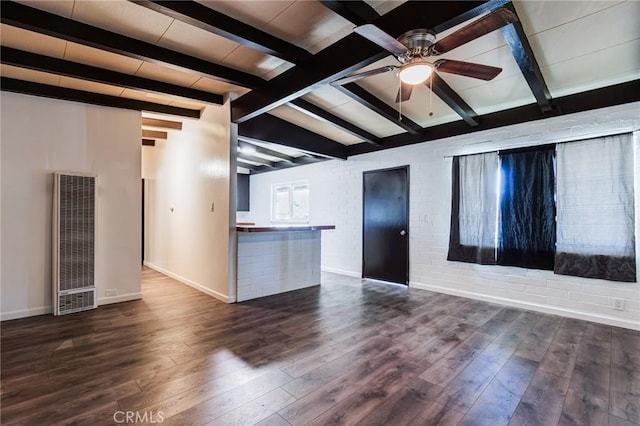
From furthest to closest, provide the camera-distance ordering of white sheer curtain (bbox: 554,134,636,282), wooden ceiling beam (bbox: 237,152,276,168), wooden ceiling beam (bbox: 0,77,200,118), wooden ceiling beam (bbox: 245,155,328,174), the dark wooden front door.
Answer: wooden ceiling beam (bbox: 237,152,276,168) → wooden ceiling beam (bbox: 245,155,328,174) → the dark wooden front door → wooden ceiling beam (bbox: 0,77,200,118) → white sheer curtain (bbox: 554,134,636,282)

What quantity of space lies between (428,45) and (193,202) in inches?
160

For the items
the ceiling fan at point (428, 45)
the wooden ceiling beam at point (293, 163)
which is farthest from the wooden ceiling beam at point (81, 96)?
the ceiling fan at point (428, 45)

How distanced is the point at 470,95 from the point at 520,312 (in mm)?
2775

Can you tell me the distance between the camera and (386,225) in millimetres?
5336

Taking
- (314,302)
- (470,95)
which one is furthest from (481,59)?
(314,302)

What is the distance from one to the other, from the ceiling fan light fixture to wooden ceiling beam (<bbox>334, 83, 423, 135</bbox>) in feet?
3.72

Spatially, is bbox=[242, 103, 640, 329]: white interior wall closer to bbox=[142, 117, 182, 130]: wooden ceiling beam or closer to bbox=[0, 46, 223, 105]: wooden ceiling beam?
bbox=[142, 117, 182, 130]: wooden ceiling beam

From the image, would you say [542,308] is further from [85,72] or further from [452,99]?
[85,72]

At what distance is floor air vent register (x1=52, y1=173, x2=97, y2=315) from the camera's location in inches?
132

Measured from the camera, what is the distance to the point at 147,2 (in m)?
1.96

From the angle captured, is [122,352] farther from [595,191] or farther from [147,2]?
[595,191]

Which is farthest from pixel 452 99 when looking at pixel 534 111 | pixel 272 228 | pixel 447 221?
pixel 272 228

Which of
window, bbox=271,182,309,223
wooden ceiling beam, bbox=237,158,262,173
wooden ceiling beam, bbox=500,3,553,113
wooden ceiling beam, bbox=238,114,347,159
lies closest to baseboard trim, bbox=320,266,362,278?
window, bbox=271,182,309,223

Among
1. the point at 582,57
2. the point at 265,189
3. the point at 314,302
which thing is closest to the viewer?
the point at 582,57
